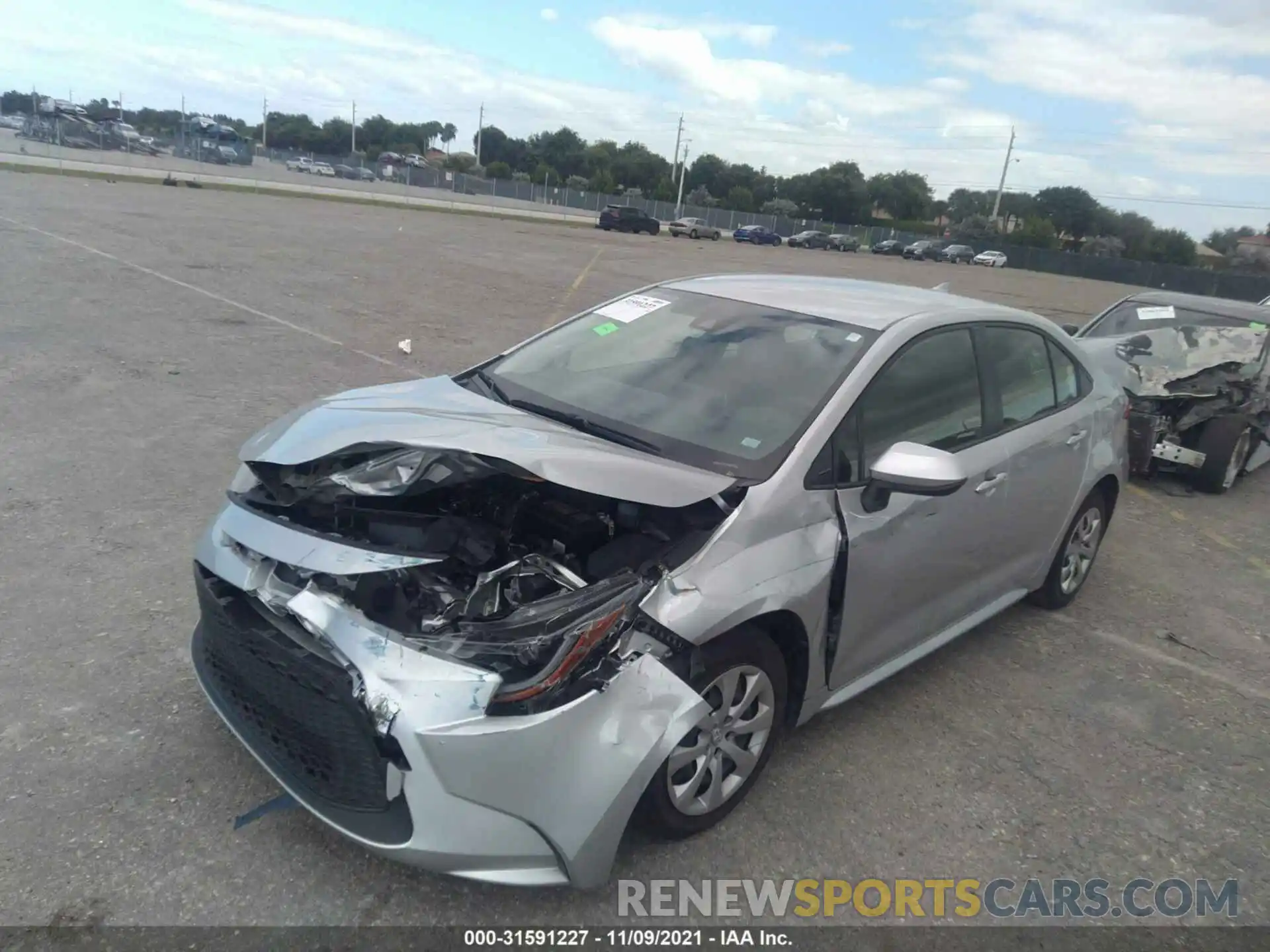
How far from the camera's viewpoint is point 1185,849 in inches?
131

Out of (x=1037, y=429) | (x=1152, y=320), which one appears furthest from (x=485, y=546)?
(x=1152, y=320)

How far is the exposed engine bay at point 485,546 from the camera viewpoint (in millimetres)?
2617

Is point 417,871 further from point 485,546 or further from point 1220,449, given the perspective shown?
point 1220,449

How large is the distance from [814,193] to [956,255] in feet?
120

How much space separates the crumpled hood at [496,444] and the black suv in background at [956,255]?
6645 centimetres

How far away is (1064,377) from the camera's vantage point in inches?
188

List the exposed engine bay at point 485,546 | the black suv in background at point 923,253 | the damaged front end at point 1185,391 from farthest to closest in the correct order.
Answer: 1. the black suv in background at point 923,253
2. the damaged front end at point 1185,391
3. the exposed engine bay at point 485,546

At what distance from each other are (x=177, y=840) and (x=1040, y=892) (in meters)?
2.69

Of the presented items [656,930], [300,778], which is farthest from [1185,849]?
[300,778]

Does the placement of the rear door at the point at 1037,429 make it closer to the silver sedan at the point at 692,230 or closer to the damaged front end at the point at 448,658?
the damaged front end at the point at 448,658

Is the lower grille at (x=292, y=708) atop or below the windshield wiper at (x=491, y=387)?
below

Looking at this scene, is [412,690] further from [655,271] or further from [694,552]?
[655,271]

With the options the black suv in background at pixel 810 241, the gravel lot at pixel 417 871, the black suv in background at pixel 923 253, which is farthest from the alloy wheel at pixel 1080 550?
the black suv in background at pixel 923 253

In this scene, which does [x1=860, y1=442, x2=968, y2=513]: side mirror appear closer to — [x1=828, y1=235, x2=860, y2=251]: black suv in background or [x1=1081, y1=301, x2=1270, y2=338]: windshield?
[x1=1081, y1=301, x2=1270, y2=338]: windshield
